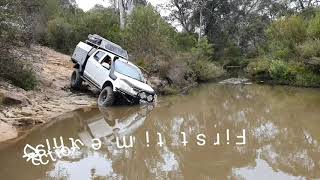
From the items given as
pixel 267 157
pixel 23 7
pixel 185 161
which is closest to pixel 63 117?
pixel 23 7

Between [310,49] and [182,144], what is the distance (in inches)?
681

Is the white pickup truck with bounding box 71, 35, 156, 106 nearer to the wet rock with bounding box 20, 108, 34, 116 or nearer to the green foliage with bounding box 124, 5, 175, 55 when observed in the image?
the wet rock with bounding box 20, 108, 34, 116

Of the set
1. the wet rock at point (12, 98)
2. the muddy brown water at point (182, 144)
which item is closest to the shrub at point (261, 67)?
the muddy brown water at point (182, 144)

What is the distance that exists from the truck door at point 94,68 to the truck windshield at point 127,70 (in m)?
0.75

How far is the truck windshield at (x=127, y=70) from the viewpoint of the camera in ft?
54.4

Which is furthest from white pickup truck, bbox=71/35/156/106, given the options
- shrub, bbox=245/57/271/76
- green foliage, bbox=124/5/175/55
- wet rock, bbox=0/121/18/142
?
shrub, bbox=245/57/271/76

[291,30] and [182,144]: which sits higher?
[291,30]

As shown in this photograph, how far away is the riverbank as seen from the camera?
11.7 metres

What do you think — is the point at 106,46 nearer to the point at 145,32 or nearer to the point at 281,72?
the point at 145,32

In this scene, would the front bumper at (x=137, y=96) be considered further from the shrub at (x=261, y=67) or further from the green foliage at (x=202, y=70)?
the shrub at (x=261, y=67)

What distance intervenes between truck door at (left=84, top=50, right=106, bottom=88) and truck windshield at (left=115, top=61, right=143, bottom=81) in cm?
75

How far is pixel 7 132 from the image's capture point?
10.7m

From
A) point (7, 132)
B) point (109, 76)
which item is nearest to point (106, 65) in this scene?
point (109, 76)

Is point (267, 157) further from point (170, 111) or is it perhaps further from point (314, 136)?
point (170, 111)
